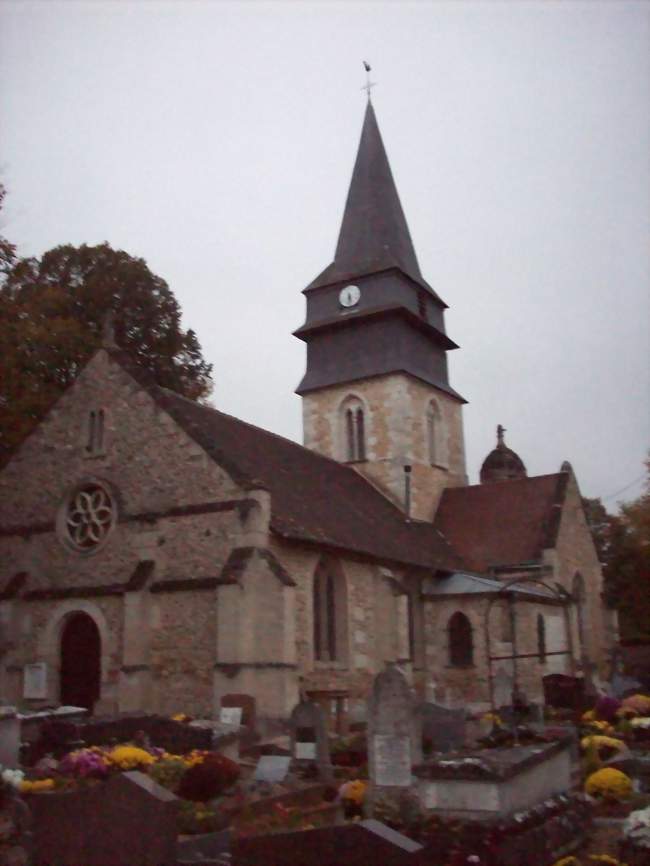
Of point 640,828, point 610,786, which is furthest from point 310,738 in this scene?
point 640,828

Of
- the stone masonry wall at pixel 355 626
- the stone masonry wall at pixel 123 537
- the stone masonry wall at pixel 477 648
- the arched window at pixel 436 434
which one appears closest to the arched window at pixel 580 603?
the stone masonry wall at pixel 477 648

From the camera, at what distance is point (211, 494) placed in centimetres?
1802

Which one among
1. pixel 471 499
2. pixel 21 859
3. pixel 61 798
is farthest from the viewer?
pixel 471 499

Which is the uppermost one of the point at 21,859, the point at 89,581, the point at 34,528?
the point at 34,528

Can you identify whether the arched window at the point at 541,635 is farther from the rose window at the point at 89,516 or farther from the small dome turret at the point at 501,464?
the rose window at the point at 89,516

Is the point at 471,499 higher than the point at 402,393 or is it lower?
lower

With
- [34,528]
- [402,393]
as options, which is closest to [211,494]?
[34,528]

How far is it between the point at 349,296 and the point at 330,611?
1417 cm

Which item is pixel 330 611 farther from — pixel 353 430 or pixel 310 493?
pixel 353 430

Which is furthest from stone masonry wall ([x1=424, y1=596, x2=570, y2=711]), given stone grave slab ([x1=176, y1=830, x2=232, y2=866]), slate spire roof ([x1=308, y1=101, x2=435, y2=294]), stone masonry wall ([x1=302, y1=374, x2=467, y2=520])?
stone grave slab ([x1=176, y1=830, x2=232, y2=866])

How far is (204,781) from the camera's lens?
10.2 m

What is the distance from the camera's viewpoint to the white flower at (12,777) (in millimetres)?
10281

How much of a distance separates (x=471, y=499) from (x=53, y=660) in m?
15.6

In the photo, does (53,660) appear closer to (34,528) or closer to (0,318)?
(34,528)
